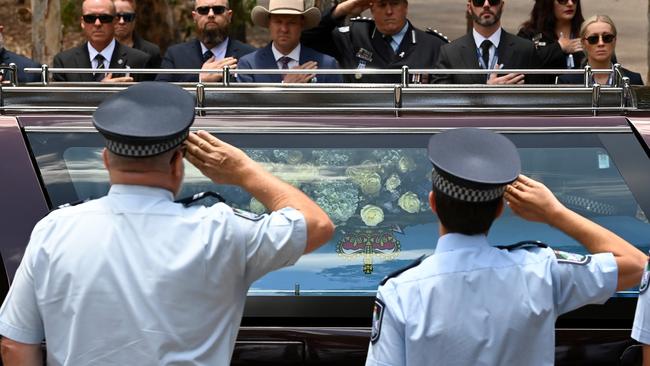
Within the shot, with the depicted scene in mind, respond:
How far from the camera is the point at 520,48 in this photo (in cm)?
612

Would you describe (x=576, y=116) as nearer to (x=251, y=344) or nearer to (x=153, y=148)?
(x=251, y=344)

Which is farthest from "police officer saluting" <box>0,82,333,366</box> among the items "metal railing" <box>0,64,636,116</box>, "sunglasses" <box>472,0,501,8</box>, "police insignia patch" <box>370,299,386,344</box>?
"sunglasses" <box>472,0,501,8</box>

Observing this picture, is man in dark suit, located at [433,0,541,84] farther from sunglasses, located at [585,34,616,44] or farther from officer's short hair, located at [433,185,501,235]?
officer's short hair, located at [433,185,501,235]

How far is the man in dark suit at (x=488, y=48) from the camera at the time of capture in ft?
19.8

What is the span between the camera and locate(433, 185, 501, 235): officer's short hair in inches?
108

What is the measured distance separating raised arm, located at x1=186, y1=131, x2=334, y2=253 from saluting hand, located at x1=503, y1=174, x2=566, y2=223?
412 mm

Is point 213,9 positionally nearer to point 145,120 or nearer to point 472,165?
point 145,120

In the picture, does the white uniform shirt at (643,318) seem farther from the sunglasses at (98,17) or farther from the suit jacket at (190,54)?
the sunglasses at (98,17)

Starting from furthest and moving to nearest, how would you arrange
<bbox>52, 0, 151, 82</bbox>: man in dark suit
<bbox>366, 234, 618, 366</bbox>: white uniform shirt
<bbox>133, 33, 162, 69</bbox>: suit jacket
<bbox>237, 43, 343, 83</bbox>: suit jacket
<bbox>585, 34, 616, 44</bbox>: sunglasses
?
<bbox>133, 33, 162, 69</bbox>: suit jacket → <bbox>52, 0, 151, 82</bbox>: man in dark suit → <bbox>237, 43, 343, 83</bbox>: suit jacket → <bbox>585, 34, 616, 44</bbox>: sunglasses → <bbox>366, 234, 618, 366</bbox>: white uniform shirt

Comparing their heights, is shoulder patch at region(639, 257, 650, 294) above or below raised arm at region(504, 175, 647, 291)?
below

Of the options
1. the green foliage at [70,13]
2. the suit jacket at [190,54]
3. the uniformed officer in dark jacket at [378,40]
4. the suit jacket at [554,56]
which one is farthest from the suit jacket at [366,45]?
the green foliage at [70,13]

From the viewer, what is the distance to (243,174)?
2.85 meters

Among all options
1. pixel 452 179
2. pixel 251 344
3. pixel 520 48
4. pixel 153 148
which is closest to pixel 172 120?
pixel 153 148

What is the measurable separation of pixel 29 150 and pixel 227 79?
2.27 ft
